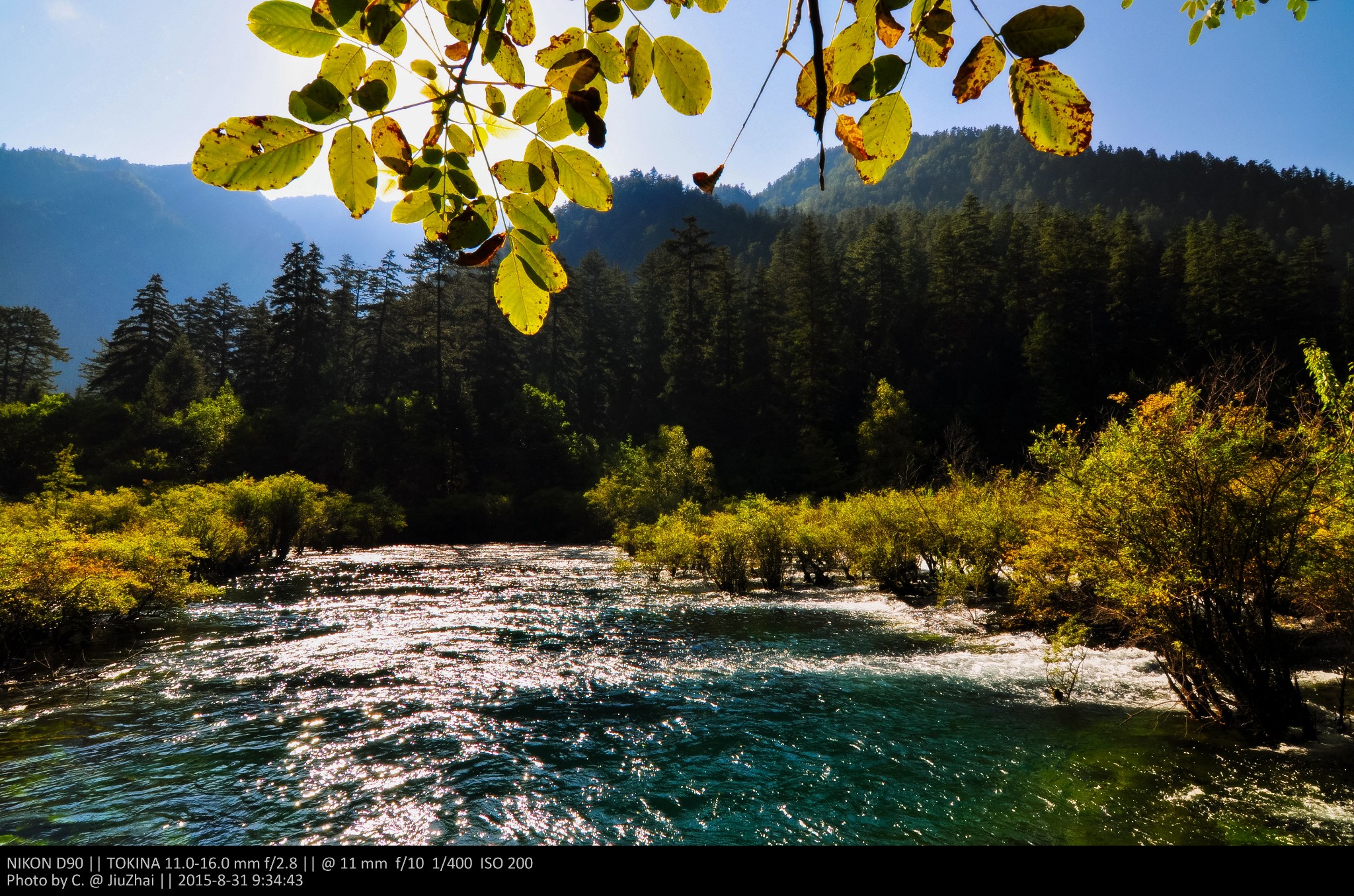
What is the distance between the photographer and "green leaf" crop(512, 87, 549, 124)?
978 mm

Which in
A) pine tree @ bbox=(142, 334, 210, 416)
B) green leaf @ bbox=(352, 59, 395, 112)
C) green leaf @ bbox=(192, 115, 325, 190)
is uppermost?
pine tree @ bbox=(142, 334, 210, 416)

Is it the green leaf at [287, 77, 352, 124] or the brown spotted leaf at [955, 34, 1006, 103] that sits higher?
the brown spotted leaf at [955, 34, 1006, 103]

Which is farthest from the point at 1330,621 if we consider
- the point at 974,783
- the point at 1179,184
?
the point at 1179,184

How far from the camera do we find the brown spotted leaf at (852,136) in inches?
40.2

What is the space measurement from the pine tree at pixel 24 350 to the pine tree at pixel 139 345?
8.98m

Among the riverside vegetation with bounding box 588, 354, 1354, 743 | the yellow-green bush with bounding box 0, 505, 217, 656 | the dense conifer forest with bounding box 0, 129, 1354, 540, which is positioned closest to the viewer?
the riverside vegetation with bounding box 588, 354, 1354, 743

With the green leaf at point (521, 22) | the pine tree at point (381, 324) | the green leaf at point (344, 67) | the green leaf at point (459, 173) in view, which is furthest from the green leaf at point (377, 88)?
the pine tree at point (381, 324)

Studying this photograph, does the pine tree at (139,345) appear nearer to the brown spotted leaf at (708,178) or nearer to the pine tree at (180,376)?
the pine tree at (180,376)

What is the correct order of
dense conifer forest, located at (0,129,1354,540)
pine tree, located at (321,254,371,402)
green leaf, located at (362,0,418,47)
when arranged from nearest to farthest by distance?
green leaf, located at (362,0,418,47) → dense conifer forest, located at (0,129,1354,540) → pine tree, located at (321,254,371,402)

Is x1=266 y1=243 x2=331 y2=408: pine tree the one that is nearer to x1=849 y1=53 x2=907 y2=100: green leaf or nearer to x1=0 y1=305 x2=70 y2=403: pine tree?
x1=0 y1=305 x2=70 y2=403: pine tree

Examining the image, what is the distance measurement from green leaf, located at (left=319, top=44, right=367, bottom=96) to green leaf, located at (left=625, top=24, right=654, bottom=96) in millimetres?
432

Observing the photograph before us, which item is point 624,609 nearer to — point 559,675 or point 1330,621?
point 559,675

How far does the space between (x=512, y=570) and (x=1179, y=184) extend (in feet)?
498

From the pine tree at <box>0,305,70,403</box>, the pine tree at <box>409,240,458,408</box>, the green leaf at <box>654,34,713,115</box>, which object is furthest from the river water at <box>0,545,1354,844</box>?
the pine tree at <box>0,305,70,403</box>
